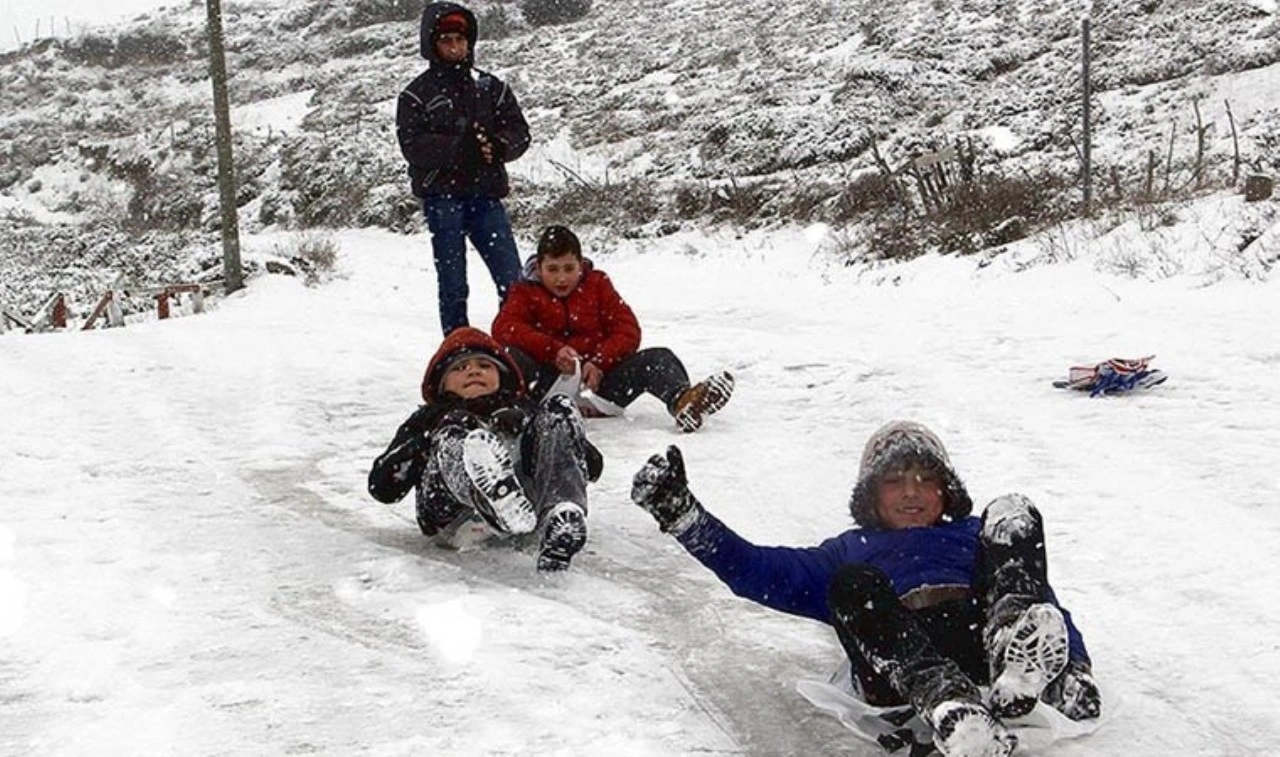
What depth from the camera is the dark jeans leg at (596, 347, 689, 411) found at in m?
5.82

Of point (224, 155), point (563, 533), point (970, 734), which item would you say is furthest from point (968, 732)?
point (224, 155)

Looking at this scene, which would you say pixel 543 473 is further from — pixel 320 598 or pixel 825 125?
pixel 825 125

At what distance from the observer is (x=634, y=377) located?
5.91 metres

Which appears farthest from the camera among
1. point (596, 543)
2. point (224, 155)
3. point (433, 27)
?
point (224, 155)

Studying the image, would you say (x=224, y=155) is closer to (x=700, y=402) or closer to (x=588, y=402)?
(x=588, y=402)

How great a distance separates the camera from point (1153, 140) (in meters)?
14.2

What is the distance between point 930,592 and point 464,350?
1.98m

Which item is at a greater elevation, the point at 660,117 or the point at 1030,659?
the point at 660,117

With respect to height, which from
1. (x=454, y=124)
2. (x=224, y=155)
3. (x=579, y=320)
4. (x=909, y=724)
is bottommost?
(x=909, y=724)

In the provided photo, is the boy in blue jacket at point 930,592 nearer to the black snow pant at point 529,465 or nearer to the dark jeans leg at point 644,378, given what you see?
the black snow pant at point 529,465

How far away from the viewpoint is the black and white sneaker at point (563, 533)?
346 centimetres

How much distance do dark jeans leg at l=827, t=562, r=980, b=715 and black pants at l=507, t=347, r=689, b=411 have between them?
3198 millimetres

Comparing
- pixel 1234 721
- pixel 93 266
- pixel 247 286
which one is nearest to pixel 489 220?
pixel 1234 721

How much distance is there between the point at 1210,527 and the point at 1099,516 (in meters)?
0.35
